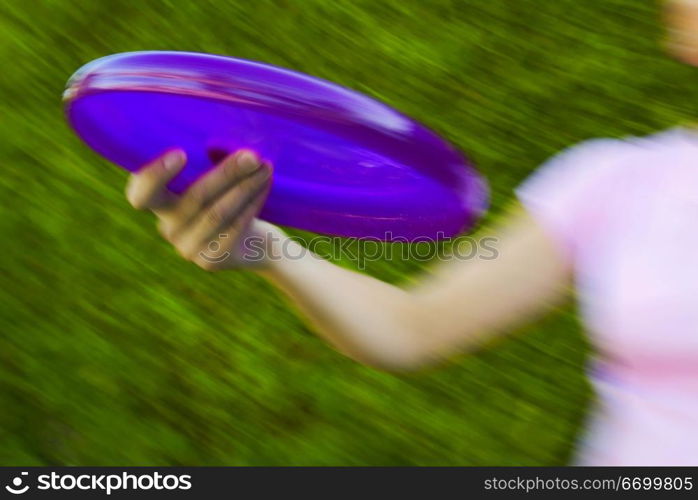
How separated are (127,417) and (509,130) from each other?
3.17 feet

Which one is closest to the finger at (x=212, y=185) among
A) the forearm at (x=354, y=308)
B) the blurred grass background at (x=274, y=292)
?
the forearm at (x=354, y=308)

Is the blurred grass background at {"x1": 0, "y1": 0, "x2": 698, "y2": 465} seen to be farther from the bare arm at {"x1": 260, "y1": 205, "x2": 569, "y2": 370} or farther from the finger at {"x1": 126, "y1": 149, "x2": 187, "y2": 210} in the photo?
the finger at {"x1": 126, "y1": 149, "x2": 187, "y2": 210}

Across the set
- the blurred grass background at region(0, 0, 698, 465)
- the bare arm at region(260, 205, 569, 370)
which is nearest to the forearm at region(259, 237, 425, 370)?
the bare arm at region(260, 205, 569, 370)

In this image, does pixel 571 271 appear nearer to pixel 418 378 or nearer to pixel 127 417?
pixel 418 378

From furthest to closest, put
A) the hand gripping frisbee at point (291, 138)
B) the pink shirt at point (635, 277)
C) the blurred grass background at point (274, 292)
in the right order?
1. the blurred grass background at point (274, 292)
2. the hand gripping frisbee at point (291, 138)
3. the pink shirt at point (635, 277)

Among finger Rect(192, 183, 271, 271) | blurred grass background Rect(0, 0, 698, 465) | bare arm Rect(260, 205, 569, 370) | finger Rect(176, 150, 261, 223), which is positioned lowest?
blurred grass background Rect(0, 0, 698, 465)

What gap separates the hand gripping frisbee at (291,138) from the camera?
965mm

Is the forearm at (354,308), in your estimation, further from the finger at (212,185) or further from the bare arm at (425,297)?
the finger at (212,185)

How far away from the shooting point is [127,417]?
2.03m

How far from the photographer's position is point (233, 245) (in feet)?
3.01

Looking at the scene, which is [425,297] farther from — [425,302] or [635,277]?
[635,277]

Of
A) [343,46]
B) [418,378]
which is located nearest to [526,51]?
[343,46]

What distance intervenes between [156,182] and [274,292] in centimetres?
115

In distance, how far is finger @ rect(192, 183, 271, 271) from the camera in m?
0.90
